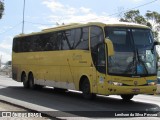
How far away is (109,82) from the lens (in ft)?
58.2

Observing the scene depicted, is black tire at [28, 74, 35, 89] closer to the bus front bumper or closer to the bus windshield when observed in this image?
the bus windshield

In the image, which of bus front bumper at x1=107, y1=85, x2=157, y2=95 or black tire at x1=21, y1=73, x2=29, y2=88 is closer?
bus front bumper at x1=107, y1=85, x2=157, y2=95

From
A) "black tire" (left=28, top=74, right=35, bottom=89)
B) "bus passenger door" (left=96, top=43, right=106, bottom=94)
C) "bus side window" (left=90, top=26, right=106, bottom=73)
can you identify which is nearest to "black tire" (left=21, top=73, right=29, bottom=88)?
"black tire" (left=28, top=74, right=35, bottom=89)

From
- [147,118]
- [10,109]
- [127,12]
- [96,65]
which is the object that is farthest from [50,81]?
[127,12]

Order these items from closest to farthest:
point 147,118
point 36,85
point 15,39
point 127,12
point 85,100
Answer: point 147,118 < point 85,100 < point 36,85 < point 15,39 < point 127,12

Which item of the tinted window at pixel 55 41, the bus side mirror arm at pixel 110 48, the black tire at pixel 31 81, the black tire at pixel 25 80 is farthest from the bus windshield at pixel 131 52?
the black tire at pixel 25 80

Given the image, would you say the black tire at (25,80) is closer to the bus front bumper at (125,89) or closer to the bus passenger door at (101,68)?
the bus passenger door at (101,68)

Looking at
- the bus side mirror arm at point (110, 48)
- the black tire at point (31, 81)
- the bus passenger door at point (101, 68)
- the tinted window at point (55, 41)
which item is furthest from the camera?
the black tire at point (31, 81)

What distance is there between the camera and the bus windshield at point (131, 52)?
17.8 meters

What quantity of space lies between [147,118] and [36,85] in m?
15.2

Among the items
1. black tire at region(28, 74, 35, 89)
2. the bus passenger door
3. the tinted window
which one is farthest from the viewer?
black tire at region(28, 74, 35, 89)

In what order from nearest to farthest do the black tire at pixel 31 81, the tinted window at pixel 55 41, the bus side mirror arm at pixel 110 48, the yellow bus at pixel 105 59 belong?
the bus side mirror arm at pixel 110 48 < the yellow bus at pixel 105 59 < the tinted window at pixel 55 41 < the black tire at pixel 31 81

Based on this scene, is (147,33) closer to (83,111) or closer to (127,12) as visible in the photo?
(83,111)

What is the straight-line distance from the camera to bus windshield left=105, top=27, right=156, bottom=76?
17.8 meters
